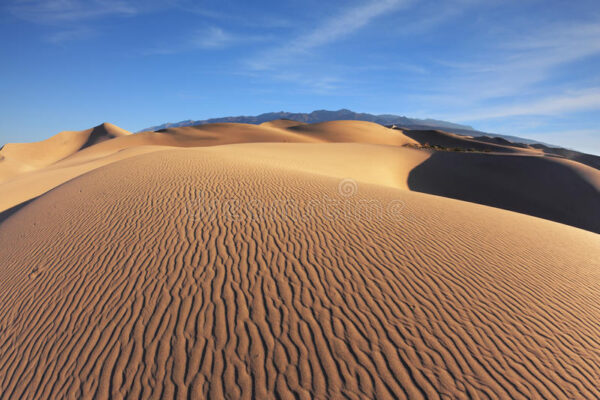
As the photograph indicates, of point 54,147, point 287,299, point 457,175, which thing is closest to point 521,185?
point 457,175

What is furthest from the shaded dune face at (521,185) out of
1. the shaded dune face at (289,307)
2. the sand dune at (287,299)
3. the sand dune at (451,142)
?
the sand dune at (451,142)

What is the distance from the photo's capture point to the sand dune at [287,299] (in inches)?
123

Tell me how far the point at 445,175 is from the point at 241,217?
19911mm

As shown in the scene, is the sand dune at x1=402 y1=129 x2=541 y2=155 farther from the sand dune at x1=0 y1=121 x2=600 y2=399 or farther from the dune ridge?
the sand dune at x1=0 y1=121 x2=600 y2=399

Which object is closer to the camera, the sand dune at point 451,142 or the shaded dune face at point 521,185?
the shaded dune face at point 521,185

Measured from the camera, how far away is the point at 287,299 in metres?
4.05

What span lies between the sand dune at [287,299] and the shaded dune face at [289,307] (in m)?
0.02

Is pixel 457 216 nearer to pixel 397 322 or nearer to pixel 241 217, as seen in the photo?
pixel 397 322

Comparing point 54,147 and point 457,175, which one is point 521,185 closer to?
point 457,175

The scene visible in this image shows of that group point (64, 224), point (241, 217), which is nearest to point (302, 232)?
point (241, 217)

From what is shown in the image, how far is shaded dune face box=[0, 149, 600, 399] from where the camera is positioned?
3.11 m

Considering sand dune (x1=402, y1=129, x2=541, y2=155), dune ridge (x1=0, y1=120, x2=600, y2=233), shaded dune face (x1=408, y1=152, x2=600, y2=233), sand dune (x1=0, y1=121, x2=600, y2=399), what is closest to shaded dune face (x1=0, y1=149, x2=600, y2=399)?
sand dune (x1=0, y1=121, x2=600, y2=399)

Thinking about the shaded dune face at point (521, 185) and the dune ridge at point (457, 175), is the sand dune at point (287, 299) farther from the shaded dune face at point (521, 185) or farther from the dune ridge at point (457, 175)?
the shaded dune face at point (521, 185)

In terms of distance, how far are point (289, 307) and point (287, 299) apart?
0.53 ft
